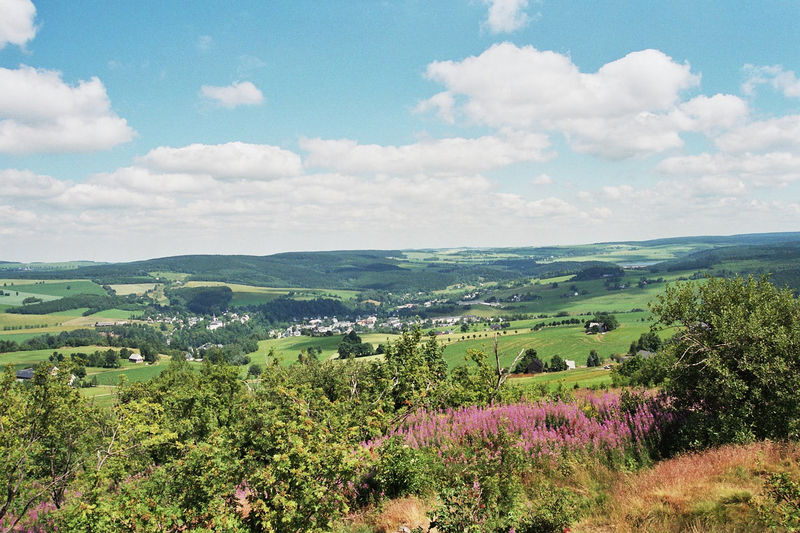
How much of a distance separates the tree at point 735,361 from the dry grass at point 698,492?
74cm

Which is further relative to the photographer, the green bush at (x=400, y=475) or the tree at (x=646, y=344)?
the tree at (x=646, y=344)

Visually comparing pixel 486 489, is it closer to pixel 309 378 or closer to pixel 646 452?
pixel 646 452

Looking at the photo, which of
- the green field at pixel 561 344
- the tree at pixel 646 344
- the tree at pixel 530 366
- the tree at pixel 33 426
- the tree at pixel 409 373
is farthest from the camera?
the green field at pixel 561 344

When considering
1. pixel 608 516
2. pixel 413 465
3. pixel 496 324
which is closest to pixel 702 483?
pixel 608 516

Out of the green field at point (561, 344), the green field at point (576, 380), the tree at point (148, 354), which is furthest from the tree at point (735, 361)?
the tree at point (148, 354)

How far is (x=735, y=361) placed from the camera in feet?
31.9

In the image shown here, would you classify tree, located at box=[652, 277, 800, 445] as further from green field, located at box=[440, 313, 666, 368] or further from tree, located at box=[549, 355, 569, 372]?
tree, located at box=[549, 355, 569, 372]

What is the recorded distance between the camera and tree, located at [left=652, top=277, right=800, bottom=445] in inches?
351

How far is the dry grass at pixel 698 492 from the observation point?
639cm

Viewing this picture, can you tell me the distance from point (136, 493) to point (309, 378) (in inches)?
1024

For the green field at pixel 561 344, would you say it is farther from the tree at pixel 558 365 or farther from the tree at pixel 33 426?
the tree at pixel 33 426


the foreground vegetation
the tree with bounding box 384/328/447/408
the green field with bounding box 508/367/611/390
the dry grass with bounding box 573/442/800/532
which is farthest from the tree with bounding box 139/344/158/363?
the dry grass with bounding box 573/442/800/532

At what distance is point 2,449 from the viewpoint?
9.64 metres

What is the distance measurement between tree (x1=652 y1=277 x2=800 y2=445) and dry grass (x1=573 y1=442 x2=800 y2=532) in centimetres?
74
